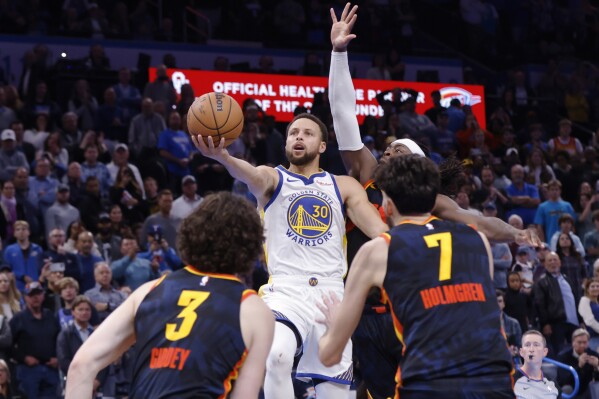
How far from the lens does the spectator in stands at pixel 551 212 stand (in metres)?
17.4

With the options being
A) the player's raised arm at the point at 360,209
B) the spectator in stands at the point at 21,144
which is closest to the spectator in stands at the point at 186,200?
the spectator in stands at the point at 21,144

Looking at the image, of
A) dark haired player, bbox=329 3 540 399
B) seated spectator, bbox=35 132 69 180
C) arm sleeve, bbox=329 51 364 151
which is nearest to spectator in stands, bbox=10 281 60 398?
seated spectator, bbox=35 132 69 180

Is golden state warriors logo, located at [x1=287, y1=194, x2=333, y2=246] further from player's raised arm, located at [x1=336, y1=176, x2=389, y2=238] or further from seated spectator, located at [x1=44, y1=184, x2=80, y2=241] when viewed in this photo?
seated spectator, located at [x1=44, y1=184, x2=80, y2=241]

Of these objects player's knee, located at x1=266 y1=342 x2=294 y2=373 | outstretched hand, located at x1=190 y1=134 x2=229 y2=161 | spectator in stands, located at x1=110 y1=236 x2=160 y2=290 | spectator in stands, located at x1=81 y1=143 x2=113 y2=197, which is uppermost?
outstretched hand, located at x1=190 y1=134 x2=229 y2=161

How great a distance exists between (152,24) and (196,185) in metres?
6.56

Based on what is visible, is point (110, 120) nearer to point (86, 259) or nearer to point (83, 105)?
point (83, 105)

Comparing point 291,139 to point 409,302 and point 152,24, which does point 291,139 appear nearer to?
point 409,302

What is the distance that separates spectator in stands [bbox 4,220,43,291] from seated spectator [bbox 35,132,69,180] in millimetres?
1923

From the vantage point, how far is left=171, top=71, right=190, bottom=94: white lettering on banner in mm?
19594

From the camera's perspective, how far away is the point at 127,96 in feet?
60.0

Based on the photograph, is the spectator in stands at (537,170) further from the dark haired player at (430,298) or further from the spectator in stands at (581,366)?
the dark haired player at (430,298)

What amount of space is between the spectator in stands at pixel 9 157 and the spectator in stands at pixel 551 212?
8226 mm

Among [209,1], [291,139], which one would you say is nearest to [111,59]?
[209,1]

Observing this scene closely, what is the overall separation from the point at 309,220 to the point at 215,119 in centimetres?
98
